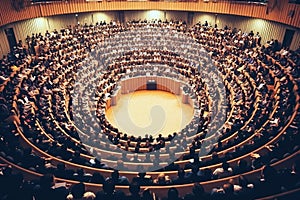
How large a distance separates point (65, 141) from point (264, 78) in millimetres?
7639

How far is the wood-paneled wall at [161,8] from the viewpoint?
40.6ft

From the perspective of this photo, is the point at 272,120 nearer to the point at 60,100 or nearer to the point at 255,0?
the point at 60,100

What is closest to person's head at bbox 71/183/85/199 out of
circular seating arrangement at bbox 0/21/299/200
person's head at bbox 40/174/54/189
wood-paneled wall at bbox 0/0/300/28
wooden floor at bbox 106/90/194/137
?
person's head at bbox 40/174/54/189

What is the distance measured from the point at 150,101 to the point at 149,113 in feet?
4.21

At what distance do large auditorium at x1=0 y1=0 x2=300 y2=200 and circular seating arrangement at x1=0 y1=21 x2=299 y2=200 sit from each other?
1.6 inches

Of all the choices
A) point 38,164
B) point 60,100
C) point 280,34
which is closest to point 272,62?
point 280,34

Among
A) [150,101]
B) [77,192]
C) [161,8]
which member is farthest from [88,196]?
[161,8]

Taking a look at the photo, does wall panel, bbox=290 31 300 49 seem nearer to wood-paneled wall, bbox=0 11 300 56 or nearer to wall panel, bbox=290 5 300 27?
wood-paneled wall, bbox=0 11 300 56

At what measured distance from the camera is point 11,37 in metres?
14.1

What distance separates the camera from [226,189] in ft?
14.0

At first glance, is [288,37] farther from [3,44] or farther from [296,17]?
[3,44]

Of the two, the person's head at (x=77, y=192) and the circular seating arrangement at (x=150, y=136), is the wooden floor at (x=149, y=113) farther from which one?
the person's head at (x=77, y=192)

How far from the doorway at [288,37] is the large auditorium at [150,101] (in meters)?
0.05

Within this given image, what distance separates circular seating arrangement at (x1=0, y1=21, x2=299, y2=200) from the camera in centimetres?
564
